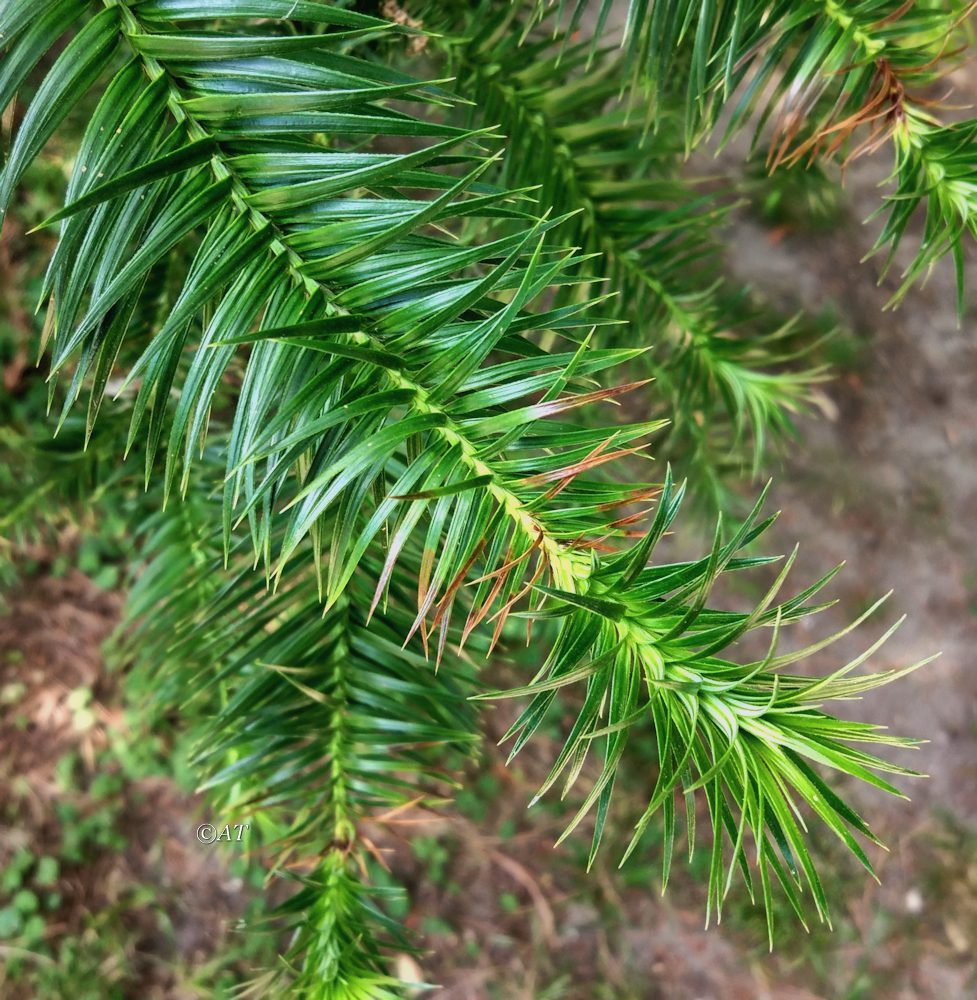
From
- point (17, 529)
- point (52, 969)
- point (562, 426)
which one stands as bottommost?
point (52, 969)

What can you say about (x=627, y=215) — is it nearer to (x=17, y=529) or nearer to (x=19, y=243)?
(x=17, y=529)

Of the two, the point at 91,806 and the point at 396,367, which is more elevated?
the point at 396,367

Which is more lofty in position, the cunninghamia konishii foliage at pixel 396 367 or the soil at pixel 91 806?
the cunninghamia konishii foliage at pixel 396 367

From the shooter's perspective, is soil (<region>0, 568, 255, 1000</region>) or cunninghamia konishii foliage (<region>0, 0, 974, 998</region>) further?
soil (<region>0, 568, 255, 1000</region>)

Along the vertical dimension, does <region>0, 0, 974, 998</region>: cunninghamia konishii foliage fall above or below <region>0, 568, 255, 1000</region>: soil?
above

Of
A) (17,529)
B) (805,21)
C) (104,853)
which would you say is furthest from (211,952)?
(805,21)

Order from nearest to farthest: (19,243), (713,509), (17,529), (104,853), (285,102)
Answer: (285,102) < (17,529) < (713,509) < (19,243) < (104,853)

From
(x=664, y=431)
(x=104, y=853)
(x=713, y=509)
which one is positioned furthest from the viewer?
(x=104, y=853)

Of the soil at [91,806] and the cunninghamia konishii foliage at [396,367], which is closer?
the cunninghamia konishii foliage at [396,367]

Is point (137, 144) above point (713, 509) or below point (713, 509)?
above

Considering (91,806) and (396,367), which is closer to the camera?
(396,367)

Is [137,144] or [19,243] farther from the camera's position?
[19,243]
